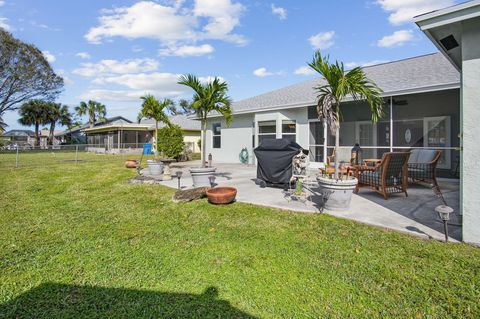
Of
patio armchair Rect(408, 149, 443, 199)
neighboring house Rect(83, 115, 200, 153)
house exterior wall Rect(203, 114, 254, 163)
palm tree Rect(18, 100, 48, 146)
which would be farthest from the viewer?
palm tree Rect(18, 100, 48, 146)

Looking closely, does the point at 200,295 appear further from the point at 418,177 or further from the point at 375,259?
the point at 418,177

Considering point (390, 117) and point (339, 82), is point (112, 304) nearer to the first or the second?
point (339, 82)

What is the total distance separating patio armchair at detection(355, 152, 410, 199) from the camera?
5.98 metres

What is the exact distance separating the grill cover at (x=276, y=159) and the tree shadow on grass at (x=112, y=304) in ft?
16.8

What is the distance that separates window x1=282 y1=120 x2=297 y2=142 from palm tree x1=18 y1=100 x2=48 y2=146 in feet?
171

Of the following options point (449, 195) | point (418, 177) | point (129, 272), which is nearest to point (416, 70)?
point (418, 177)

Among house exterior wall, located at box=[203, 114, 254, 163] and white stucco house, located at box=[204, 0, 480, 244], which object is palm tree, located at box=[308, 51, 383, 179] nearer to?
white stucco house, located at box=[204, 0, 480, 244]

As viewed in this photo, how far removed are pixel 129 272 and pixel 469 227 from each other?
429 cm

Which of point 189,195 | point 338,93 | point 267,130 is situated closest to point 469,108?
point 338,93

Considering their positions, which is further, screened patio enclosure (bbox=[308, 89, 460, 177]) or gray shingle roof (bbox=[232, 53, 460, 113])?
screened patio enclosure (bbox=[308, 89, 460, 177])

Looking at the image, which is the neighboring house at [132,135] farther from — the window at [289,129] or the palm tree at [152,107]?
the window at [289,129]

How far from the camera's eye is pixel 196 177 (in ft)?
24.5

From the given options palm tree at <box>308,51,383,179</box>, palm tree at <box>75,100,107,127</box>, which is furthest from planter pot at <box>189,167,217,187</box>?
palm tree at <box>75,100,107,127</box>

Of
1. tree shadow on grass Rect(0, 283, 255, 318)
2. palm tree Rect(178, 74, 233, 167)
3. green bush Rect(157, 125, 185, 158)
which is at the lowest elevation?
tree shadow on grass Rect(0, 283, 255, 318)
